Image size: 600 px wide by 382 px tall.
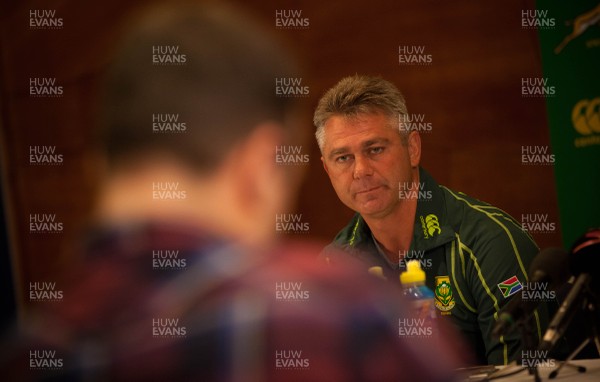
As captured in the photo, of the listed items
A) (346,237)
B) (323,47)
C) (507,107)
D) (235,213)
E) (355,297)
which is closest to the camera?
(355,297)

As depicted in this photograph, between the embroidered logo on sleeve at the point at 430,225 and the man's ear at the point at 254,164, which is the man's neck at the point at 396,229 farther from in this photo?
the man's ear at the point at 254,164

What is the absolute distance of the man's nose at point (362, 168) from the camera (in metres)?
3.44

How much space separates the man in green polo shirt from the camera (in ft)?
9.50

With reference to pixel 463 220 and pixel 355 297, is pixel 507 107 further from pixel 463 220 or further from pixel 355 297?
pixel 355 297

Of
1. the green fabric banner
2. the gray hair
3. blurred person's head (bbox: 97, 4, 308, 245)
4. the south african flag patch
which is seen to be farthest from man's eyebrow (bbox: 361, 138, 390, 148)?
blurred person's head (bbox: 97, 4, 308, 245)

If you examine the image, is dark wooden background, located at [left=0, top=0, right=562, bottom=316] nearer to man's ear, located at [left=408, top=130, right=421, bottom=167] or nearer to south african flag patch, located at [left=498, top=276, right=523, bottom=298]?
man's ear, located at [left=408, top=130, right=421, bottom=167]

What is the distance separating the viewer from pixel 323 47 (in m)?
4.33

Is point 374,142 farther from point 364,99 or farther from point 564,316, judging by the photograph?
point 564,316

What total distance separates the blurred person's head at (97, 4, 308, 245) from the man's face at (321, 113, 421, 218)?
97.7 inches

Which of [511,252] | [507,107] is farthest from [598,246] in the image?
[507,107]

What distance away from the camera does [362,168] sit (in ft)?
11.4

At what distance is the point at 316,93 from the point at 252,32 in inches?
135

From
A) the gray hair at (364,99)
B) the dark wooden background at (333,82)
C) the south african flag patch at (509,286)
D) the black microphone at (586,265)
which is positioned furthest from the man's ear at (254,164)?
the dark wooden background at (333,82)

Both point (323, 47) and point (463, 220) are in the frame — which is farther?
point (323, 47)
